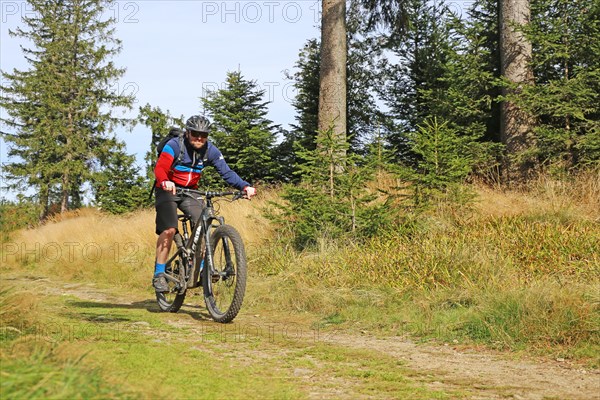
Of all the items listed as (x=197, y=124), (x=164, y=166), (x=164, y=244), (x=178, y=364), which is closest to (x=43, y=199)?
(x=164, y=244)

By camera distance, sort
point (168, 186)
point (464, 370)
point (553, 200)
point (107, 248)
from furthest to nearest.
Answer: point (107, 248) → point (553, 200) → point (168, 186) → point (464, 370)

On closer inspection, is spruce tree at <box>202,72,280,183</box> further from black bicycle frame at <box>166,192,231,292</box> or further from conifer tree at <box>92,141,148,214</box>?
black bicycle frame at <box>166,192,231,292</box>

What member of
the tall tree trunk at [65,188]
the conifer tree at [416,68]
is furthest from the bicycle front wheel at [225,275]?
the tall tree trunk at [65,188]

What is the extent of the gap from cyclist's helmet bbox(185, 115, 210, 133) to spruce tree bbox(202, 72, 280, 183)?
512 inches

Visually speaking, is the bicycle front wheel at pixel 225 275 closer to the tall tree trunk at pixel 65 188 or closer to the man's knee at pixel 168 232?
the man's knee at pixel 168 232

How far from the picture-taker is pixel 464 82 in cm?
1712

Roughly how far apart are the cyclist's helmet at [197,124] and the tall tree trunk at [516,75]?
971 centimetres

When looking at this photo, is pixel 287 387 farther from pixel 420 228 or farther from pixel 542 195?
pixel 542 195

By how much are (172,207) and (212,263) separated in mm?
959

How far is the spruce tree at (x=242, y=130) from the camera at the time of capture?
21455 millimetres

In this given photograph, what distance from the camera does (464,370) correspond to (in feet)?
16.8

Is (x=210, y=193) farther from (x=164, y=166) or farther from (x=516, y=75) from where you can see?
(x=516, y=75)

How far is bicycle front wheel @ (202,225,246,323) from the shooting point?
23.3 ft

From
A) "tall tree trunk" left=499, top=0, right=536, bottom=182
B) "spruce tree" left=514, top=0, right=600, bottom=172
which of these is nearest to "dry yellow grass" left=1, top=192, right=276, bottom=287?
"tall tree trunk" left=499, top=0, right=536, bottom=182
